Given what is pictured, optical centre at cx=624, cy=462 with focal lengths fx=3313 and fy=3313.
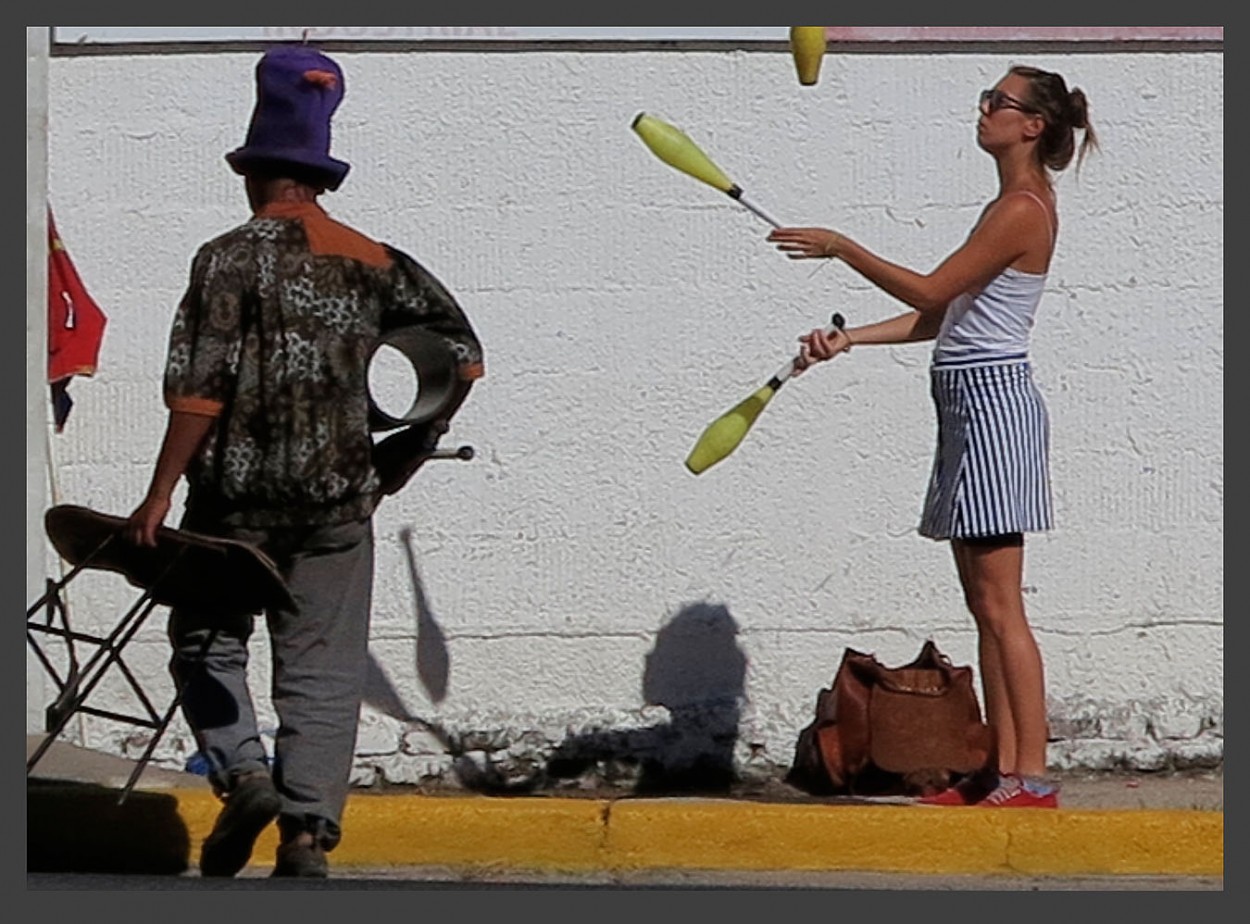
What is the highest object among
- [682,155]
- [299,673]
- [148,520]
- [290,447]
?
[682,155]

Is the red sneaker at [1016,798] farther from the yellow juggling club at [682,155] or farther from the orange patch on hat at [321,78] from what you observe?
the orange patch on hat at [321,78]

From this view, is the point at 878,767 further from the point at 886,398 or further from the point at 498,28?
the point at 498,28

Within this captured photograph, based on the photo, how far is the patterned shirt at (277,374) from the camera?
7.53 meters

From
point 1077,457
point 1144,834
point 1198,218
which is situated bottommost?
point 1144,834

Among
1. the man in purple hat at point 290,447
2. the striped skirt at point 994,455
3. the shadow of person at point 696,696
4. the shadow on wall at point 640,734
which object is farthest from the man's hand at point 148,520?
the striped skirt at point 994,455

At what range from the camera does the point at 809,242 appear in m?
7.92

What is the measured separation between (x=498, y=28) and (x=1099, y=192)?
5.14 ft

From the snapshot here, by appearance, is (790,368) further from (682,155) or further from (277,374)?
(277,374)

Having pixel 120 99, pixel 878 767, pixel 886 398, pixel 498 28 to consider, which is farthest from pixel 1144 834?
pixel 120 99

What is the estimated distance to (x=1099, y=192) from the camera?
834cm

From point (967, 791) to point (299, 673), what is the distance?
5.48 feet

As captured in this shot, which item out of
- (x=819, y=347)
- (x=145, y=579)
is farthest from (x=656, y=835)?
(x=145, y=579)

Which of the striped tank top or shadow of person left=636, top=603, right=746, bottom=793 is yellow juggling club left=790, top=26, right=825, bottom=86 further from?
shadow of person left=636, top=603, right=746, bottom=793

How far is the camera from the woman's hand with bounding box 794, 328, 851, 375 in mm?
8195
